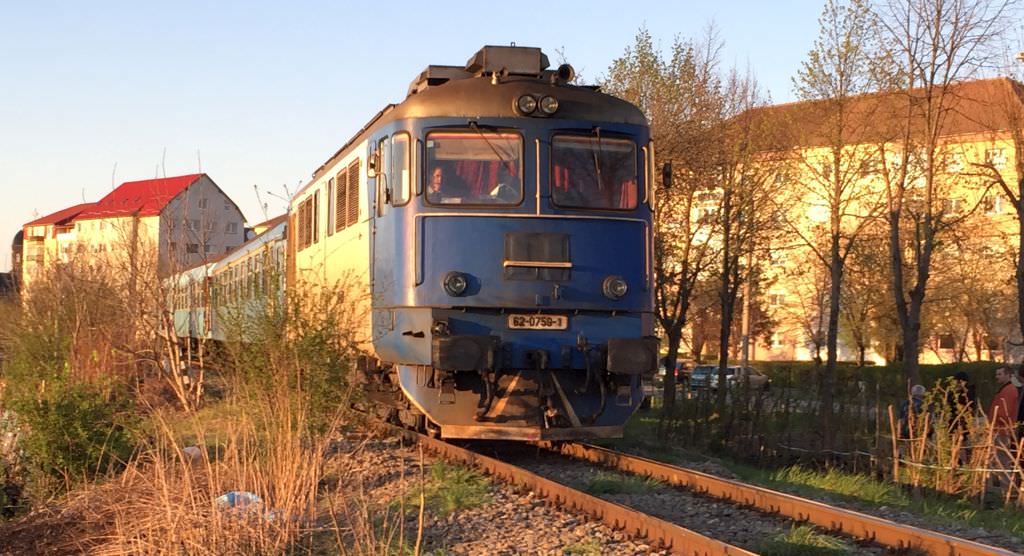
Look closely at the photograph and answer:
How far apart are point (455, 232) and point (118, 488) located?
369cm

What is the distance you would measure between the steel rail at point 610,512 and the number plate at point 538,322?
4.17 feet

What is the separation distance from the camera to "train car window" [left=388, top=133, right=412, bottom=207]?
10820mm

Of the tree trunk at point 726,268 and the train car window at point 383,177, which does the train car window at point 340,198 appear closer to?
the train car window at point 383,177

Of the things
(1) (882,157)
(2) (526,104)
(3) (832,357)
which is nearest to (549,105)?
(2) (526,104)

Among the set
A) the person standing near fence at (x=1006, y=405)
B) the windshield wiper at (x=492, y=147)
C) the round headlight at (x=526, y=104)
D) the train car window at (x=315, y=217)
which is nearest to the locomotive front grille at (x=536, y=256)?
the windshield wiper at (x=492, y=147)

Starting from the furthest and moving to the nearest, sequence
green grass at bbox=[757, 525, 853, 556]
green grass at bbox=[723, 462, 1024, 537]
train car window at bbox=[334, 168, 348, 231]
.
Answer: train car window at bbox=[334, 168, 348, 231] < green grass at bbox=[723, 462, 1024, 537] < green grass at bbox=[757, 525, 853, 556]

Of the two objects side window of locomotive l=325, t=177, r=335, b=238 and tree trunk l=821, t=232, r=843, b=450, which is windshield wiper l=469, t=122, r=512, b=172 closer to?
side window of locomotive l=325, t=177, r=335, b=238

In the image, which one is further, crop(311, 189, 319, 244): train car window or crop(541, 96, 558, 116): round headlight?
crop(311, 189, 319, 244): train car window

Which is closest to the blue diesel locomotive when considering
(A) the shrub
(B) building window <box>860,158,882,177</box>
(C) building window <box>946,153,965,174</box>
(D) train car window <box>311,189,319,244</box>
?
(A) the shrub

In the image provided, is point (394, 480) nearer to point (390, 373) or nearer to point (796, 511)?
point (390, 373)

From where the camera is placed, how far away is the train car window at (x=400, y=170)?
10.8 m

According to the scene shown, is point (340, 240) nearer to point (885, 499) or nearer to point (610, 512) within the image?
point (610, 512)

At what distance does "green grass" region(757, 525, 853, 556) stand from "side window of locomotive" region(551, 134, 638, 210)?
4.46m

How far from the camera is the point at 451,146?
10.9 meters
